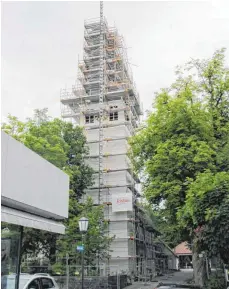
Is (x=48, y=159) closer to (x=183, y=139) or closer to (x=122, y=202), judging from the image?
(x=183, y=139)

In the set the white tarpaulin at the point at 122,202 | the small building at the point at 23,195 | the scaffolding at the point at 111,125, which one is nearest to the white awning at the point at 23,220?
the small building at the point at 23,195

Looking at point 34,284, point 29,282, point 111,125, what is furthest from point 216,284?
point 111,125

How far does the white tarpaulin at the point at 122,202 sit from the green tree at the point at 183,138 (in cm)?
992

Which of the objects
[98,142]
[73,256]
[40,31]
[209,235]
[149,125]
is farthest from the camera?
[98,142]

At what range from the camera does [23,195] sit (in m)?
7.46

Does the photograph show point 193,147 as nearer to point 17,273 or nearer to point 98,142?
point 17,273

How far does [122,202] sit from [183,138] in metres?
15.8

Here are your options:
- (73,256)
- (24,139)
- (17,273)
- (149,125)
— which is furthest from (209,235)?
(24,139)

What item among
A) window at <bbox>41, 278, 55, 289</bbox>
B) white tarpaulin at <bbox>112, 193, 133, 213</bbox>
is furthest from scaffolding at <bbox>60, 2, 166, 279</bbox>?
window at <bbox>41, 278, 55, 289</bbox>

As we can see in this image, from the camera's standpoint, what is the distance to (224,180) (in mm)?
13586

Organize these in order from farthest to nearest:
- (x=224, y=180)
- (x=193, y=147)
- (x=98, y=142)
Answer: (x=98, y=142)
(x=193, y=147)
(x=224, y=180)

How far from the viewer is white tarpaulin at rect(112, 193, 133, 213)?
34.1 metres

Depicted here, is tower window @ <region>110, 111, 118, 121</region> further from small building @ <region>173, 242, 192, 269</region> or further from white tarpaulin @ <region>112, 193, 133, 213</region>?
small building @ <region>173, 242, 192, 269</region>

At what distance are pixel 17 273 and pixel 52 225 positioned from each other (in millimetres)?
1510
